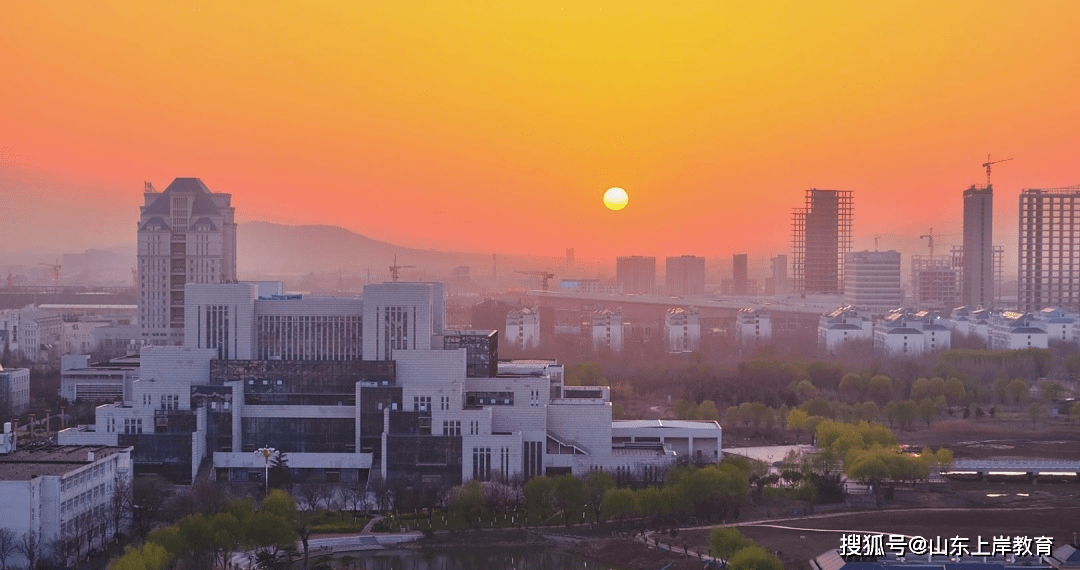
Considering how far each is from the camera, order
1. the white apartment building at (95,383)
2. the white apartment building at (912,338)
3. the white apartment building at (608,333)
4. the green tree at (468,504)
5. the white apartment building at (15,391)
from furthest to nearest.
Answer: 1. the white apartment building at (608,333)
2. the white apartment building at (912,338)
3. the white apartment building at (95,383)
4. the white apartment building at (15,391)
5. the green tree at (468,504)

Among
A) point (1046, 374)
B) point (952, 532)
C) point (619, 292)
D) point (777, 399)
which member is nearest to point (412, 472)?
point (952, 532)

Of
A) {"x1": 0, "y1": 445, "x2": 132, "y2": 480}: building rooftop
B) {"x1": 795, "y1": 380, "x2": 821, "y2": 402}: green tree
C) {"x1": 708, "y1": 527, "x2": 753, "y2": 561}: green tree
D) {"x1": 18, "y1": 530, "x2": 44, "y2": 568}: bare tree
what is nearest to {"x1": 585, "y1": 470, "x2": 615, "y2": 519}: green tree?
{"x1": 708, "y1": 527, "x2": 753, "y2": 561}: green tree

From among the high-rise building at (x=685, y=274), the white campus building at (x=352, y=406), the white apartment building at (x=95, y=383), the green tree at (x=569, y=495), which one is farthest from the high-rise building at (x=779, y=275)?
the green tree at (x=569, y=495)

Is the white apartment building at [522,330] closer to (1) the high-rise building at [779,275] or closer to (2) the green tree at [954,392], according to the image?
(2) the green tree at [954,392]

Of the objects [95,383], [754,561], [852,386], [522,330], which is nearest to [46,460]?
[754,561]

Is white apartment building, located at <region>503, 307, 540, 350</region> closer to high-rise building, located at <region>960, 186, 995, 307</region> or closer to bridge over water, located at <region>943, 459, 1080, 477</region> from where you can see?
bridge over water, located at <region>943, 459, 1080, 477</region>

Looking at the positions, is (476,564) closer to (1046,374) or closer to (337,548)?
(337,548)
